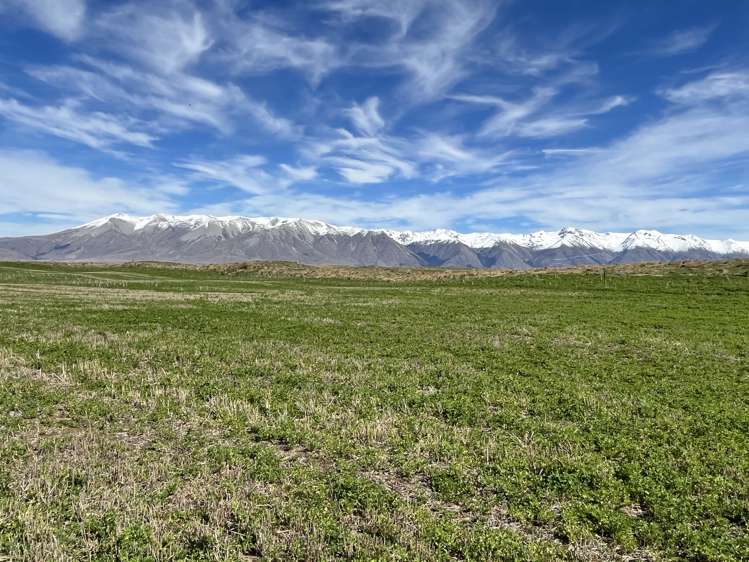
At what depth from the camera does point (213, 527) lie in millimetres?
8305

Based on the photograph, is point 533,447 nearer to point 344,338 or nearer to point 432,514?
point 432,514

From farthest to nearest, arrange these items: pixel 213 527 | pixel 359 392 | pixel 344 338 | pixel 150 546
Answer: pixel 344 338 < pixel 359 392 < pixel 213 527 < pixel 150 546

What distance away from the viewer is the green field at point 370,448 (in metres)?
8.09

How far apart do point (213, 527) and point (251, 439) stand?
447cm

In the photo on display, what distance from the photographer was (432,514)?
8938mm

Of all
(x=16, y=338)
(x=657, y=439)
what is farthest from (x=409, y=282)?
(x=657, y=439)

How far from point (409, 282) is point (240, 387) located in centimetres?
8194

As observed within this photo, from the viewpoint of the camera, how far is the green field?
8.09m

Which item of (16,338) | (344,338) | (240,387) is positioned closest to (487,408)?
(240,387)

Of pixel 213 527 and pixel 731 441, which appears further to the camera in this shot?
pixel 731 441

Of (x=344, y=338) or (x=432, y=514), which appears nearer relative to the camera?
(x=432, y=514)

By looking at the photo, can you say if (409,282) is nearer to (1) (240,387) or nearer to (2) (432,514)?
(1) (240,387)

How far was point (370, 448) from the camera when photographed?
12.0 metres

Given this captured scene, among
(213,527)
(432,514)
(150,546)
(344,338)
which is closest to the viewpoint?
(150,546)
